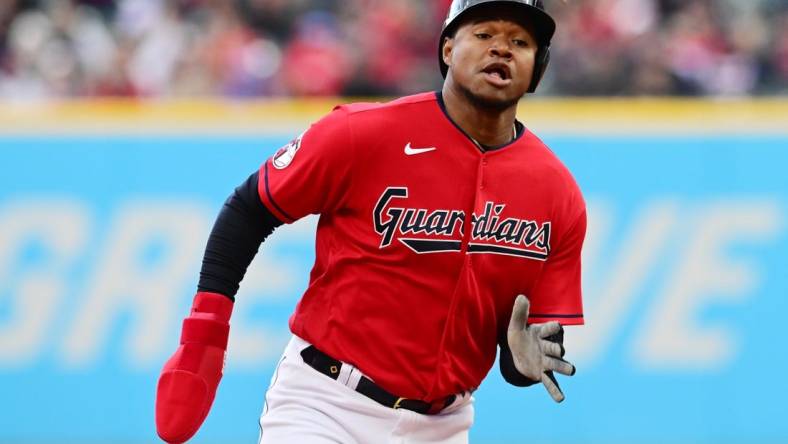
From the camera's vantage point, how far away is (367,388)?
3.76 metres

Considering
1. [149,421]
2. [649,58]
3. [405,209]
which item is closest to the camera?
[405,209]

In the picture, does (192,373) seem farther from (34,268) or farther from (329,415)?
(34,268)

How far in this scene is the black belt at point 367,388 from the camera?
3.76 meters

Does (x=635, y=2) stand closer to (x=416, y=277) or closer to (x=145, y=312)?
(x=145, y=312)

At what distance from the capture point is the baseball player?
374 cm

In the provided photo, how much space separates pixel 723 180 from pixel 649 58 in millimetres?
1317

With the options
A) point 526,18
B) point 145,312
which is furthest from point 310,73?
point 526,18

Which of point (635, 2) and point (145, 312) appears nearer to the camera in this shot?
point (145, 312)

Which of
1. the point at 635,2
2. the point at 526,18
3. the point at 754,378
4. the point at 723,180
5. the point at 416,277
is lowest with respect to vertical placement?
the point at 416,277

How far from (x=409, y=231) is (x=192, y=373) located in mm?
744

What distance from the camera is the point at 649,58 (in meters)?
8.83

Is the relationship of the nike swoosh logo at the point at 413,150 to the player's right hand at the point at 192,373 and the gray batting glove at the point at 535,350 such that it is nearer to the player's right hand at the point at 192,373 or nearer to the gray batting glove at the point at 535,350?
the gray batting glove at the point at 535,350

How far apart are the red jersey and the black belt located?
20 millimetres

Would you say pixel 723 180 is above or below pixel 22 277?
above
